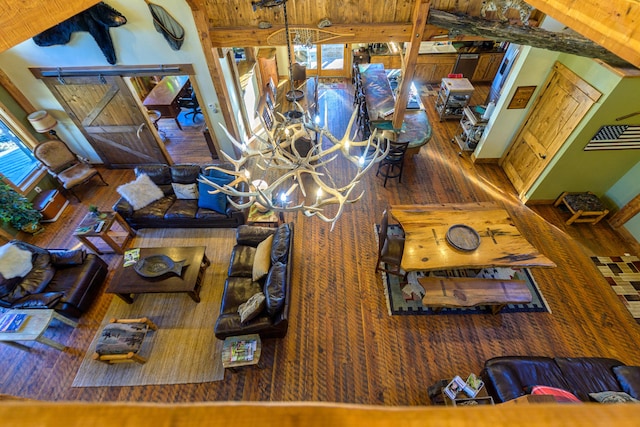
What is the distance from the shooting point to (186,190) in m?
4.84

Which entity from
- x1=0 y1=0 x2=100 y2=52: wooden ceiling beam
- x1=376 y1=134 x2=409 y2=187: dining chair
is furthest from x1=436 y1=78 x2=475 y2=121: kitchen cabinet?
x1=0 y1=0 x2=100 y2=52: wooden ceiling beam

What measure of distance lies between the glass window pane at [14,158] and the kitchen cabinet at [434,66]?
927 cm

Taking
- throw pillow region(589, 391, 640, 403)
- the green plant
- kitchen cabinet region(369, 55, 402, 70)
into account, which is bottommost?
throw pillow region(589, 391, 640, 403)

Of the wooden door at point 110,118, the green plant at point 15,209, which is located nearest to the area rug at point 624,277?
the wooden door at point 110,118

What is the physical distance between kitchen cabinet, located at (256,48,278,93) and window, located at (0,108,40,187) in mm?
5171

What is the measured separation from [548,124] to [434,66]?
4.43 metres

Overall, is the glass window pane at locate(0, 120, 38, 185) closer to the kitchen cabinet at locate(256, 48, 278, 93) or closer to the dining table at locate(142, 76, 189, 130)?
the dining table at locate(142, 76, 189, 130)

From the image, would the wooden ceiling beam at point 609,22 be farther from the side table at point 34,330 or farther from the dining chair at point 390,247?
the side table at point 34,330

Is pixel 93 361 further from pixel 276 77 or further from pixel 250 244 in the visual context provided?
pixel 276 77

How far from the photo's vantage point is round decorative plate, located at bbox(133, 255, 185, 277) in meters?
3.77

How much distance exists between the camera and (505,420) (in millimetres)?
322

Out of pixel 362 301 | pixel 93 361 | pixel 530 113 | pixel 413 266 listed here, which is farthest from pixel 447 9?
pixel 93 361

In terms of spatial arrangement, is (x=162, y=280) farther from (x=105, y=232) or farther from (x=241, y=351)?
(x=241, y=351)

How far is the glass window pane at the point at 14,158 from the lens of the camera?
188 inches
